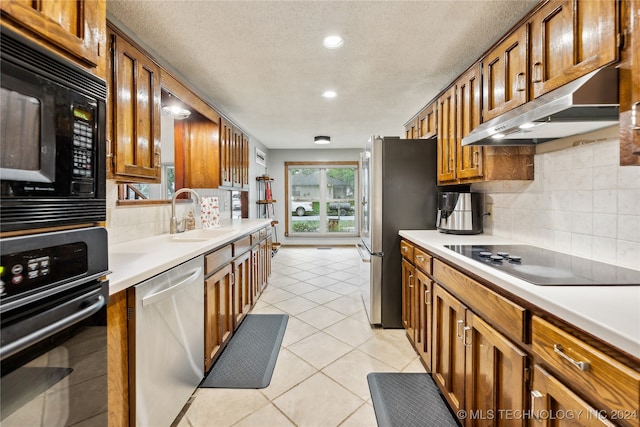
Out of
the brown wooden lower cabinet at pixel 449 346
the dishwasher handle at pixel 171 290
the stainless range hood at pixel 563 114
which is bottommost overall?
the brown wooden lower cabinet at pixel 449 346

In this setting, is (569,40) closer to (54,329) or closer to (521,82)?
(521,82)

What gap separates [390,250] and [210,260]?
61.2 inches

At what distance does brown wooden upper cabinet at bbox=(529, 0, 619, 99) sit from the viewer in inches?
43.6

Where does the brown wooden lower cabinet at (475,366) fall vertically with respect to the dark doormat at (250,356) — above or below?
above

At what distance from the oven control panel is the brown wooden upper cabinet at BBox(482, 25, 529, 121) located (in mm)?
2111

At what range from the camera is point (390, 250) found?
8.73 feet

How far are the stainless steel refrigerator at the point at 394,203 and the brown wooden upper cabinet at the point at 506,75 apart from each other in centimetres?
74

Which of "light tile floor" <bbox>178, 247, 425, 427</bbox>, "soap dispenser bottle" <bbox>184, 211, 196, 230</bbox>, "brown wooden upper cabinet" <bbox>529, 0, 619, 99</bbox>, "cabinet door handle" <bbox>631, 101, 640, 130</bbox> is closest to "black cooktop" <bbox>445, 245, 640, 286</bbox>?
"cabinet door handle" <bbox>631, 101, 640, 130</bbox>

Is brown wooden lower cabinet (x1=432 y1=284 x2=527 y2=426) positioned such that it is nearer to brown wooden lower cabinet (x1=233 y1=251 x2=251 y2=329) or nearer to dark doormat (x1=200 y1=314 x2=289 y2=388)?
dark doormat (x1=200 y1=314 x2=289 y2=388)

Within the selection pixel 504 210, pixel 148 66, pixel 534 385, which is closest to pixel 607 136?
pixel 504 210

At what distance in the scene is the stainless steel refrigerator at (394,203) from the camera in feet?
8.62

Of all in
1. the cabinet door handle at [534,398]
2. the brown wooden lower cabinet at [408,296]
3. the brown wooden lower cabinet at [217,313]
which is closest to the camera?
the cabinet door handle at [534,398]

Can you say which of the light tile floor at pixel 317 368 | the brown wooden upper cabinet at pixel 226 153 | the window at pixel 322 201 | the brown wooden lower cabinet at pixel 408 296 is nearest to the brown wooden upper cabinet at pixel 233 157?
the brown wooden upper cabinet at pixel 226 153

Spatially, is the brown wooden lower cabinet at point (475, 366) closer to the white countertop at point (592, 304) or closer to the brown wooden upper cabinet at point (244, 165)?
the white countertop at point (592, 304)
